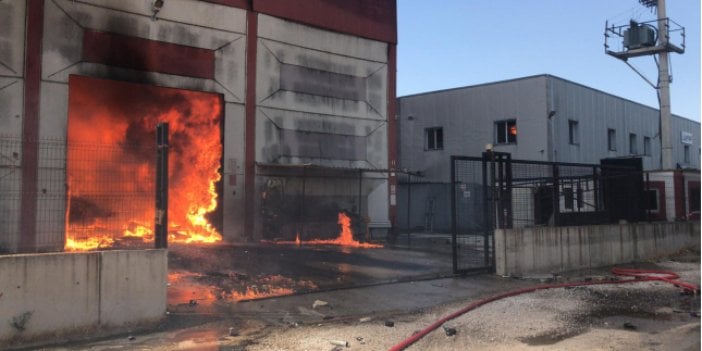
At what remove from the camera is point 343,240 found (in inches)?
818

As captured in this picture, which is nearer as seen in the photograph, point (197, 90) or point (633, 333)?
point (633, 333)

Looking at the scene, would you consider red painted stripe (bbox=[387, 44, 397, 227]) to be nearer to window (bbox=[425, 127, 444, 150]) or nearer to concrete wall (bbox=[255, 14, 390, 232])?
concrete wall (bbox=[255, 14, 390, 232])

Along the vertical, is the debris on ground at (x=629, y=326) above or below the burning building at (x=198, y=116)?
below

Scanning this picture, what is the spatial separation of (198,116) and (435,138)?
16316 millimetres

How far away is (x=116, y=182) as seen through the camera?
46.2ft

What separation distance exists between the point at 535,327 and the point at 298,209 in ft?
44.8

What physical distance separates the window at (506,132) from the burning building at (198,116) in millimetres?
8706

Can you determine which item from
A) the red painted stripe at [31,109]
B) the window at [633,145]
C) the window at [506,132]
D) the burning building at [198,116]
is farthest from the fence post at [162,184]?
the window at [633,145]

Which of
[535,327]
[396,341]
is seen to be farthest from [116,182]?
[535,327]

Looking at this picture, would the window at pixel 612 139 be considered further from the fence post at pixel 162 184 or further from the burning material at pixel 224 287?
the fence post at pixel 162 184

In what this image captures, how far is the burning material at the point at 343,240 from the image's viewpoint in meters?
19.3

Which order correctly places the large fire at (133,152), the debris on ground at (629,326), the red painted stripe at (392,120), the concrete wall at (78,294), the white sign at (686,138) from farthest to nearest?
1. the white sign at (686,138)
2. the red painted stripe at (392,120)
3. the large fire at (133,152)
4. the debris on ground at (629,326)
5. the concrete wall at (78,294)

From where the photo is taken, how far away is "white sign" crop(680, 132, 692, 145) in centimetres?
4122

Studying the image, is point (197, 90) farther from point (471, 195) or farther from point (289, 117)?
A: point (471, 195)
